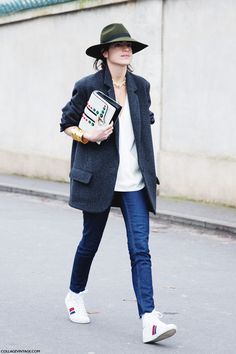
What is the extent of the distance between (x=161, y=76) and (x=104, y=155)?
8112 millimetres

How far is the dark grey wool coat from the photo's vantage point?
592 cm

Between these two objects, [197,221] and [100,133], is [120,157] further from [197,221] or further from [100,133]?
[197,221]

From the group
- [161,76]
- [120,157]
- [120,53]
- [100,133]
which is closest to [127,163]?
[120,157]

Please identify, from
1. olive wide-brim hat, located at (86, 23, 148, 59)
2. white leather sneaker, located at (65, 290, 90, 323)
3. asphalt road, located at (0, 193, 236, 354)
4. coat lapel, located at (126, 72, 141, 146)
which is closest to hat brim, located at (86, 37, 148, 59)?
olive wide-brim hat, located at (86, 23, 148, 59)

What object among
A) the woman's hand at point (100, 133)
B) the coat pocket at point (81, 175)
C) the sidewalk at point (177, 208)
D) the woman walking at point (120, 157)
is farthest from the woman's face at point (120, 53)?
the sidewalk at point (177, 208)

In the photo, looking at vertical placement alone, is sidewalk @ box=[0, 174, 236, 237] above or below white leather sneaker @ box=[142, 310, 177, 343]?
above

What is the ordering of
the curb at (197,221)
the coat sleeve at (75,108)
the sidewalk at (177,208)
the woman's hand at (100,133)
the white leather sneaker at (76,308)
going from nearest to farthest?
1. the woman's hand at (100,133)
2. the coat sleeve at (75,108)
3. the white leather sneaker at (76,308)
4. the curb at (197,221)
5. the sidewalk at (177,208)

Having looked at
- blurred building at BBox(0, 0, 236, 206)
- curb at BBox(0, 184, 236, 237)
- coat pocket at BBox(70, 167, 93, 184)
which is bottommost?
curb at BBox(0, 184, 236, 237)

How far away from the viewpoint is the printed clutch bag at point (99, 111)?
5.80 meters

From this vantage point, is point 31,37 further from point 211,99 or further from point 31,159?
point 211,99

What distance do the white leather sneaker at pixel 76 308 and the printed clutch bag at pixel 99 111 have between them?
1088mm

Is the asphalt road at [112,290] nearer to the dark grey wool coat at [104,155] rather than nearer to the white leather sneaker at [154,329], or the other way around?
the white leather sneaker at [154,329]

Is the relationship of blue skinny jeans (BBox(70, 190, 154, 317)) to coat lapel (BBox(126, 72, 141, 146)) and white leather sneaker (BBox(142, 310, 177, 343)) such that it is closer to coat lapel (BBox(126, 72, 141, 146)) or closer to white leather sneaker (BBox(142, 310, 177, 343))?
white leather sneaker (BBox(142, 310, 177, 343))

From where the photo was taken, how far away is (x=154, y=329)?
18.7 ft
